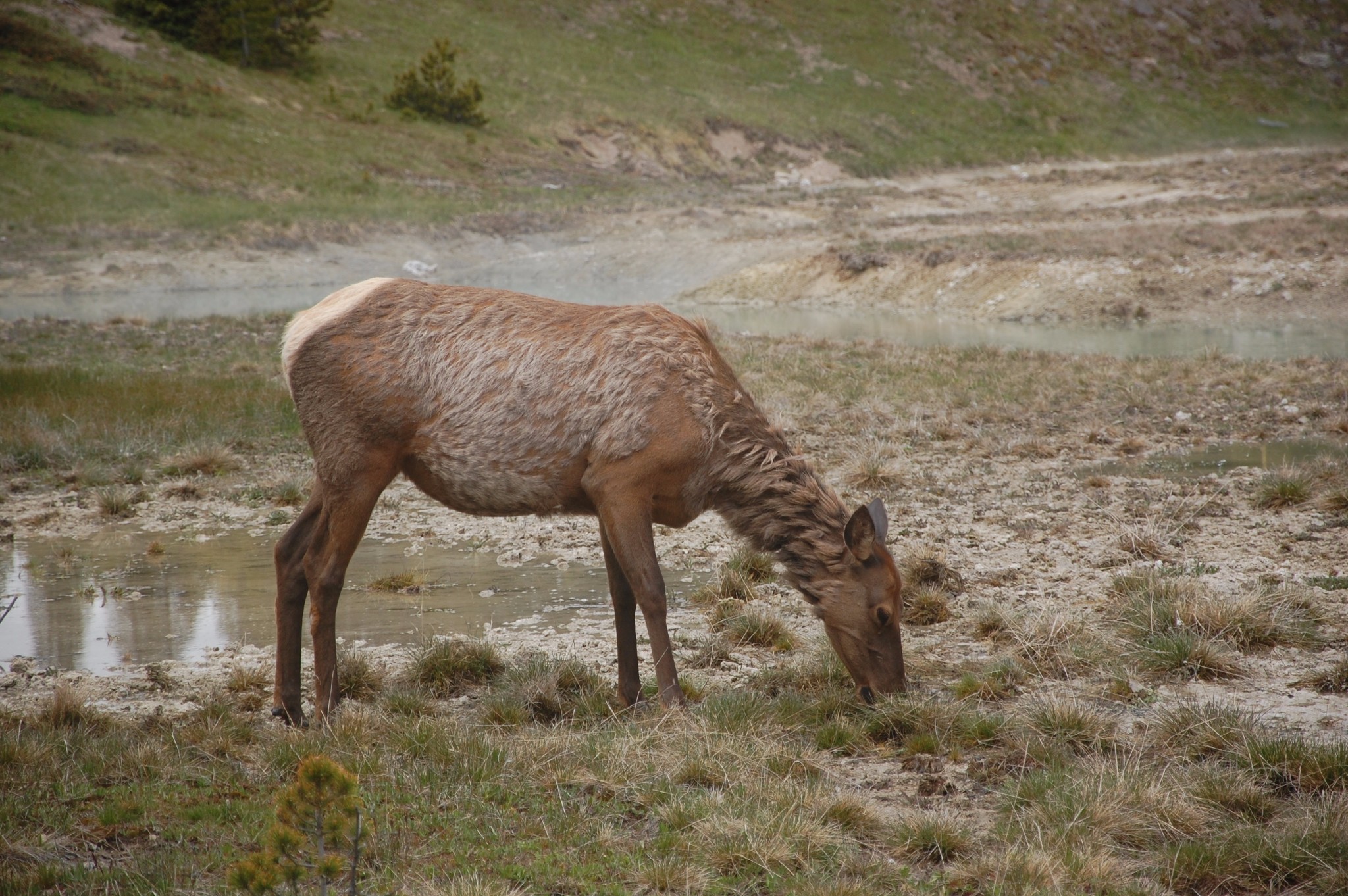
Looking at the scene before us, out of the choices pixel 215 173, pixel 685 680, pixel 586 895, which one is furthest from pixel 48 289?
pixel 586 895

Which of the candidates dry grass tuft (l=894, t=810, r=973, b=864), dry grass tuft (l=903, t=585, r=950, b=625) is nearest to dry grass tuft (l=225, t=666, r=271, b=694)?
dry grass tuft (l=894, t=810, r=973, b=864)

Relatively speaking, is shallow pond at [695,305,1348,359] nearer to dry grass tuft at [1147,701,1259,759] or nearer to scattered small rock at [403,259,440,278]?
scattered small rock at [403,259,440,278]

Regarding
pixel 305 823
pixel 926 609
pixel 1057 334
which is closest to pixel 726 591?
pixel 926 609

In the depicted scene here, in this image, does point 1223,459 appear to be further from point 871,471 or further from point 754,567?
point 754,567

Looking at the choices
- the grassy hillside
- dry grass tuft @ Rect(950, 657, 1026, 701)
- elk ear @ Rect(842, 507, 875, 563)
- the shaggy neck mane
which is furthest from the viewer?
the grassy hillside

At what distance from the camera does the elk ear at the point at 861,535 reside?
238 inches

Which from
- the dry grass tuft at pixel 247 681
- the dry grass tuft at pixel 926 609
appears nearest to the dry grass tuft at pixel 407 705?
the dry grass tuft at pixel 247 681

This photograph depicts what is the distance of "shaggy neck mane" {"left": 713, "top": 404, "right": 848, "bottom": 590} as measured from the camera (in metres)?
6.42

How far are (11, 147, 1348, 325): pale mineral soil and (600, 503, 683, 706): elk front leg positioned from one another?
770 inches

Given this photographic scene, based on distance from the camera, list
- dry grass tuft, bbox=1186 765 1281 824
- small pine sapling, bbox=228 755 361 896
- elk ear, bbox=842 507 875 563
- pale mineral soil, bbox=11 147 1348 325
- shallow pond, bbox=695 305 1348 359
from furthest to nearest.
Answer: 1. pale mineral soil, bbox=11 147 1348 325
2. shallow pond, bbox=695 305 1348 359
3. elk ear, bbox=842 507 875 563
4. dry grass tuft, bbox=1186 765 1281 824
5. small pine sapling, bbox=228 755 361 896

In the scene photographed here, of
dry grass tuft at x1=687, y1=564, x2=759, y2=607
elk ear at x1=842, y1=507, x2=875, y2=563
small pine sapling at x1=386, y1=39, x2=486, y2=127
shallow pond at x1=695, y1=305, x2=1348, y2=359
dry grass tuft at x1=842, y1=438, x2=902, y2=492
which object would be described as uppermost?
small pine sapling at x1=386, y1=39, x2=486, y2=127

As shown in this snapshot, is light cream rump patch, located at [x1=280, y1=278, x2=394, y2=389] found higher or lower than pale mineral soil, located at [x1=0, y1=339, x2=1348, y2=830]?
higher

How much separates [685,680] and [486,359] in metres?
2.22

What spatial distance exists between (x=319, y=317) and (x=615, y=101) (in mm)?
52788
